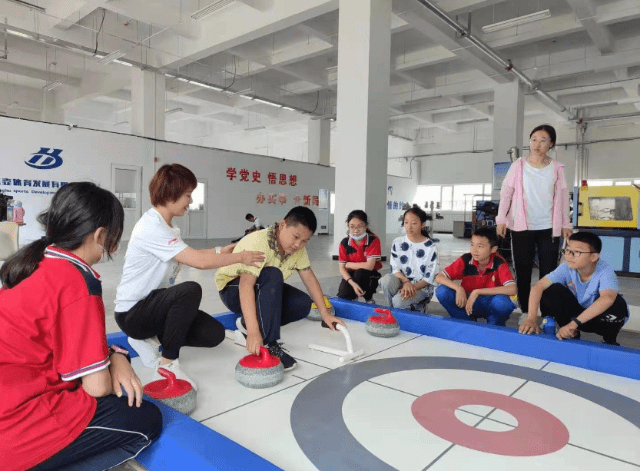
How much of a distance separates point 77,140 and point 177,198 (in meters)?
9.47

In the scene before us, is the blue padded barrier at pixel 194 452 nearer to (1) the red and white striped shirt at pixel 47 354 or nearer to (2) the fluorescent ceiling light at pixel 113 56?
(1) the red and white striped shirt at pixel 47 354

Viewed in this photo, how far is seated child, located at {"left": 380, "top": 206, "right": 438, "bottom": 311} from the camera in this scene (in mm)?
3127

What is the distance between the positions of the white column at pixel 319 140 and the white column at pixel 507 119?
214 inches

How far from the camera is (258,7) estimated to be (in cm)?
755

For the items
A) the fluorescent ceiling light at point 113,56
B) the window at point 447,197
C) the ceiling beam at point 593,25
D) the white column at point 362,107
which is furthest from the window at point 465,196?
the fluorescent ceiling light at point 113,56

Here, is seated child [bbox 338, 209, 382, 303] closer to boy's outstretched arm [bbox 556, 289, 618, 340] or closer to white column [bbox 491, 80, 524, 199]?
boy's outstretched arm [bbox 556, 289, 618, 340]

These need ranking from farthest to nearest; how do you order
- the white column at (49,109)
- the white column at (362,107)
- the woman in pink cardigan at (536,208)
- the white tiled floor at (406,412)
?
1. the white column at (49,109)
2. the white column at (362,107)
3. the woman in pink cardigan at (536,208)
4. the white tiled floor at (406,412)

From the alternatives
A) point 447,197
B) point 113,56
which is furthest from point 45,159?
point 447,197

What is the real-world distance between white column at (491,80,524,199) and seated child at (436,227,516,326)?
7986mm

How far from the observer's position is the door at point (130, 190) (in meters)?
10.7

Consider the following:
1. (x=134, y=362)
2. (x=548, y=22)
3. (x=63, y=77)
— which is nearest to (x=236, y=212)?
(x=63, y=77)

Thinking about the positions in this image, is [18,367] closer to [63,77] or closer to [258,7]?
[258,7]

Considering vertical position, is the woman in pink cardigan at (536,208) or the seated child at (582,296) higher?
the woman in pink cardigan at (536,208)

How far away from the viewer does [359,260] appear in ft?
11.5
